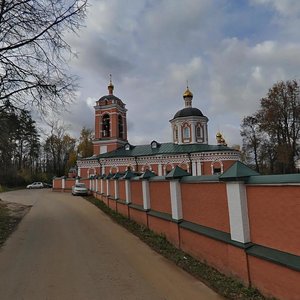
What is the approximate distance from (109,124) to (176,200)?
39405 millimetres

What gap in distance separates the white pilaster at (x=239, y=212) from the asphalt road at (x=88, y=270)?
101 cm

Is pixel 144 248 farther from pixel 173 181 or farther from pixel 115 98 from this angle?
pixel 115 98

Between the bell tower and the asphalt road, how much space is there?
1414 inches

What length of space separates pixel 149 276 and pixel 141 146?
40.6 meters

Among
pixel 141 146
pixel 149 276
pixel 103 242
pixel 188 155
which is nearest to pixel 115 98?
pixel 141 146

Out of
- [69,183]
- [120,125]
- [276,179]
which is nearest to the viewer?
[276,179]

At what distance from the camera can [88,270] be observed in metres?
6.68

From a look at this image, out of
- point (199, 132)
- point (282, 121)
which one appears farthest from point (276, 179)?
point (199, 132)

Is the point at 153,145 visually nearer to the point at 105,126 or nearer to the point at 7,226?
the point at 105,126

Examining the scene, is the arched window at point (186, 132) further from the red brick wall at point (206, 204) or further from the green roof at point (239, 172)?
the green roof at point (239, 172)

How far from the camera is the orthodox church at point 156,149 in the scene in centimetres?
4059

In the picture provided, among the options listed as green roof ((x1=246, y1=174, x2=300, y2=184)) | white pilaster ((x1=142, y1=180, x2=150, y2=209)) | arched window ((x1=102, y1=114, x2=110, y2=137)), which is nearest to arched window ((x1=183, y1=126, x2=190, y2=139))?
arched window ((x1=102, y1=114, x2=110, y2=137))

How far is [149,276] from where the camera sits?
625cm

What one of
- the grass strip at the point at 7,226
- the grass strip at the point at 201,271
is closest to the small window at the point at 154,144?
the grass strip at the point at 7,226
